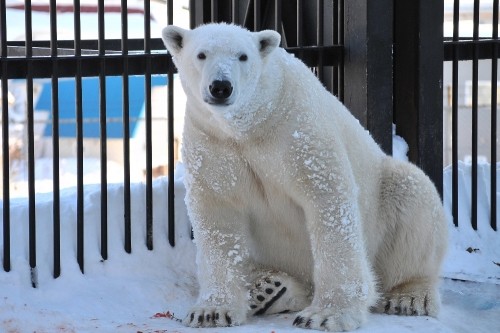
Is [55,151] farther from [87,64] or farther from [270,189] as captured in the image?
[270,189]

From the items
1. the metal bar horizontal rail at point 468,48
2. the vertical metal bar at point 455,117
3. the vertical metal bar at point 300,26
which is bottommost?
the vertical metal bar at point 455,117

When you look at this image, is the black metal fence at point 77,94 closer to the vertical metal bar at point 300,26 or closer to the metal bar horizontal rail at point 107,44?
the vertical metal bar at point 300,26

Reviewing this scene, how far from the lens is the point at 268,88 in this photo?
12.5ft

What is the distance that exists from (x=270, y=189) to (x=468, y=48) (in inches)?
99.7

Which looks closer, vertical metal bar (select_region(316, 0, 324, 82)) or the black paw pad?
the black paw pad

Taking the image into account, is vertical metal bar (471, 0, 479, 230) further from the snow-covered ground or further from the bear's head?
the bear's head

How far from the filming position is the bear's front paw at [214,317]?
12.7ft

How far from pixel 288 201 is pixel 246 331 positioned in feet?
1.83

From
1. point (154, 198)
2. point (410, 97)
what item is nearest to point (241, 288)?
point (154, 198)

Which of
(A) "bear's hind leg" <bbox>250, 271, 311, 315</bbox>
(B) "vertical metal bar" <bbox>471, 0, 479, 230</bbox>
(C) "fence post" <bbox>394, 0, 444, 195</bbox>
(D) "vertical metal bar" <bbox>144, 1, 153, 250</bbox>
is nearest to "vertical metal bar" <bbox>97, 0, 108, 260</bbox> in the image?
(D) "vertical metal bar" <bbox>144, 1, 153, 250</bbox>

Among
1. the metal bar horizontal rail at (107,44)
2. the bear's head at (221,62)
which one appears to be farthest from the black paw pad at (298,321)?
the metal bar horizontal rail at (107,44)

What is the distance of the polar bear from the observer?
3740 millimetres

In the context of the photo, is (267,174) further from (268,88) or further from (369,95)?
(369,95)

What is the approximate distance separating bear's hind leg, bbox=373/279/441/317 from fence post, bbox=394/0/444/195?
4.46 ft
